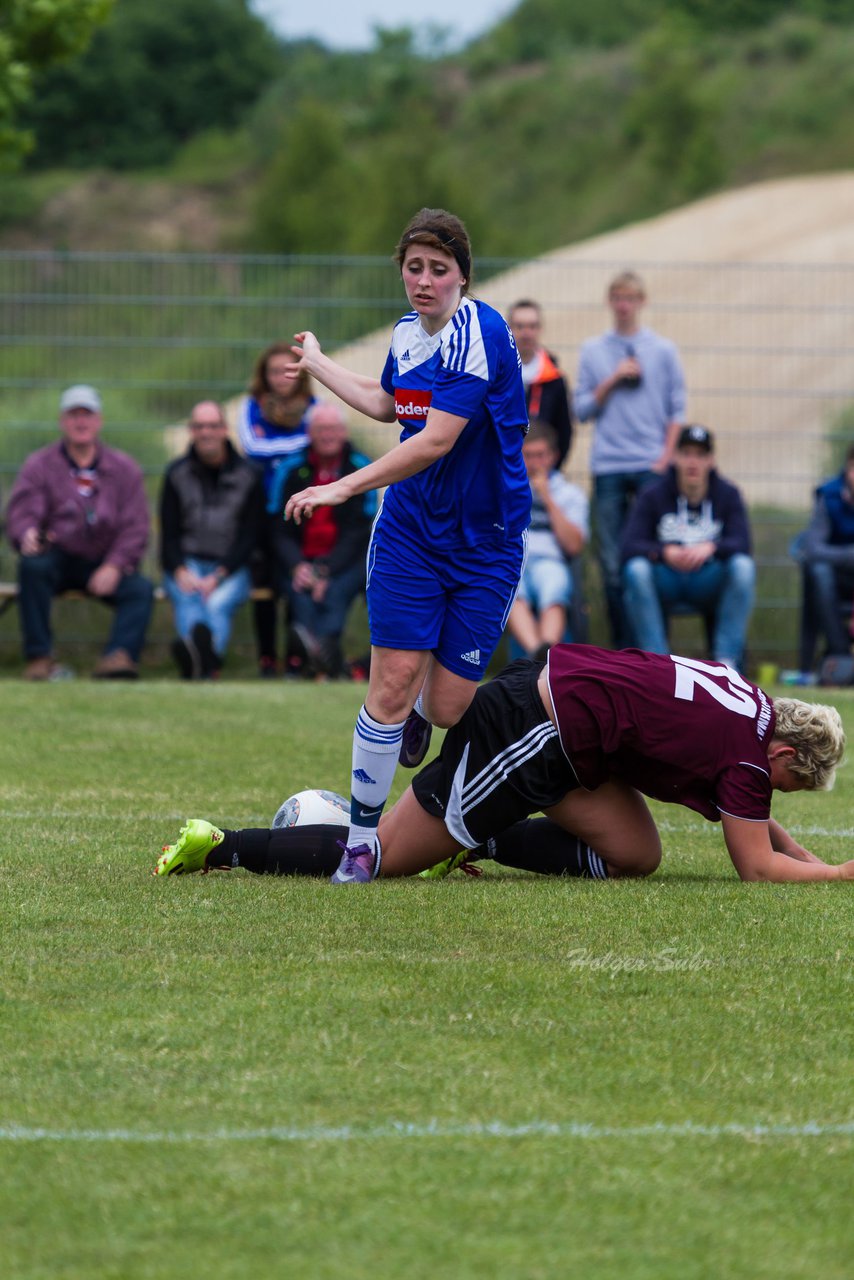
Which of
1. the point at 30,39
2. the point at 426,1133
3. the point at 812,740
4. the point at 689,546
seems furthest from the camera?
the point at 30,39

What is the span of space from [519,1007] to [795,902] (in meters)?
1.46

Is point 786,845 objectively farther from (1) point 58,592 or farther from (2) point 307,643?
(1) point 58,592

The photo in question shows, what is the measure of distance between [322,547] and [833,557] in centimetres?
352

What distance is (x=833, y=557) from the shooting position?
40.6ft

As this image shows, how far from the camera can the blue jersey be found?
227 inches

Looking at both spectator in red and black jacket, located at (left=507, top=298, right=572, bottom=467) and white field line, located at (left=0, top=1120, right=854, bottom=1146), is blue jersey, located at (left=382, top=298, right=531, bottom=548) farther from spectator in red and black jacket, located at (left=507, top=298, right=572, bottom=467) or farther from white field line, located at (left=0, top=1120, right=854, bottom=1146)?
spectator in red and black jacket, located at (left=507, top=298, right=572, bottom=467)

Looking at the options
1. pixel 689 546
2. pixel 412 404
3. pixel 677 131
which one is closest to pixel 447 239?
pixel 412 404

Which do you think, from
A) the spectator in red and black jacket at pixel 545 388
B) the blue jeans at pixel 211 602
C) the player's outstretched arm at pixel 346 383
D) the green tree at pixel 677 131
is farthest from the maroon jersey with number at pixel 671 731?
the green tree at pixel 677 131

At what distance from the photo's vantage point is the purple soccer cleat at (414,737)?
6219mm

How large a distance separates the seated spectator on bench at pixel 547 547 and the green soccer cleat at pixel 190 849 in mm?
5999

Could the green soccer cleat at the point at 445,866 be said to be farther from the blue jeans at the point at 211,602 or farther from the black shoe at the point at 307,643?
the blue jeans at the point at 211,602

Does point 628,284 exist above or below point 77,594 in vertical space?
above

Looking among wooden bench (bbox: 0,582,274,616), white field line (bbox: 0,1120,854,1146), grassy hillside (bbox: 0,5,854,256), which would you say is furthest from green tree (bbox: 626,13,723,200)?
white field line (bbox: 0,1120,854,1146)

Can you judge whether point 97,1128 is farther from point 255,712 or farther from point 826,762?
point 255,712
